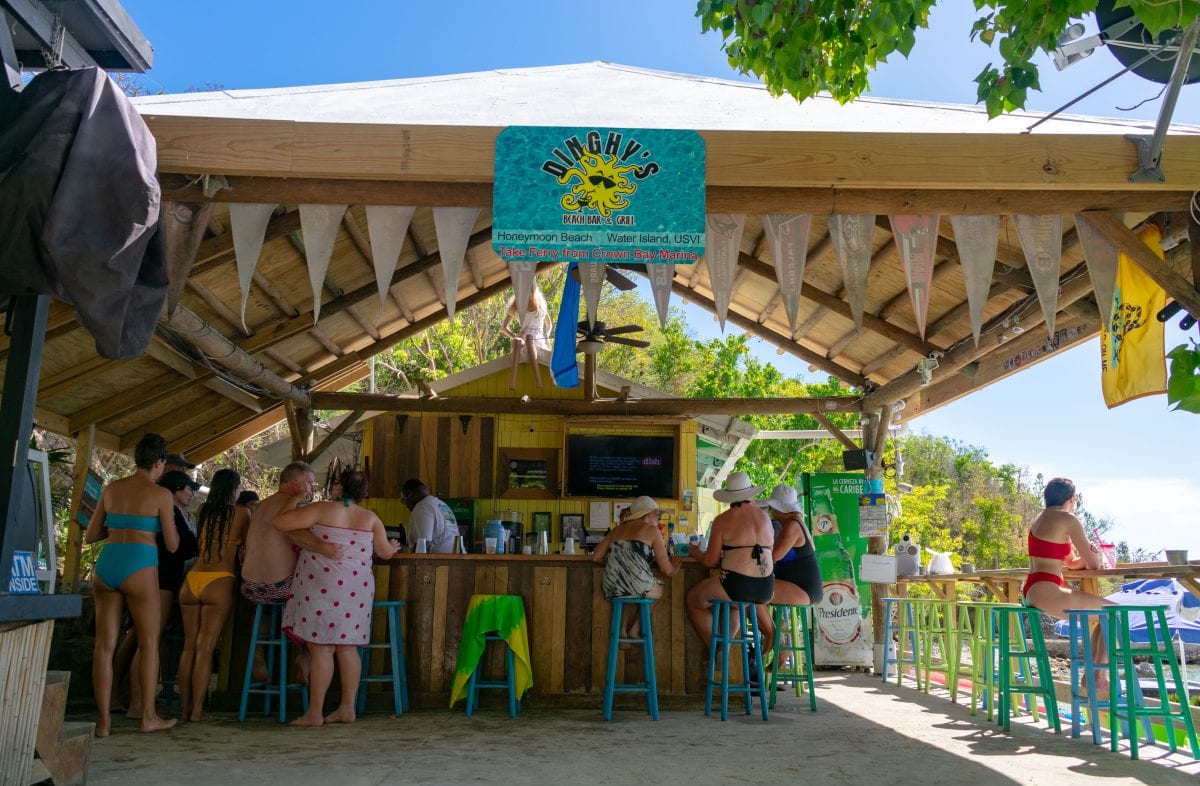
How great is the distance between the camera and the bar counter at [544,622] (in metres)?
6.19

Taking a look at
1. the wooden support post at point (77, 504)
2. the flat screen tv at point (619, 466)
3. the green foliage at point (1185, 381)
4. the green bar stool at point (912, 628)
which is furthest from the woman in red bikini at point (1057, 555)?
the wooden support post at point (77, 504)

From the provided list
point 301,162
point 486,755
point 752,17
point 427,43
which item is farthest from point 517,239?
point 427,43

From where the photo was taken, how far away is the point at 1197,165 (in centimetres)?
443

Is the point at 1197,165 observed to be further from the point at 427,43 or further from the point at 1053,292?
the point at 427,43

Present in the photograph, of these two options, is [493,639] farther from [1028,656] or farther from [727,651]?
[1028,656]

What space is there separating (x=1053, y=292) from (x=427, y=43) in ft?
212

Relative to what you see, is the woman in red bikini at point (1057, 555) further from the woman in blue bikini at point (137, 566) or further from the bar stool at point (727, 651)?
the woman in blue bikini at point (137, 566)

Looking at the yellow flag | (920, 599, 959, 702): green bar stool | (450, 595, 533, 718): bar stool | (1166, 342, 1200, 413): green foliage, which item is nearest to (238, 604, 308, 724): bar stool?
(450, 595, 533, 718): bar stool

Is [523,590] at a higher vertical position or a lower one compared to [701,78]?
lower

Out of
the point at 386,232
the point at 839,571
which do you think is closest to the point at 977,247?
the point at 386,232

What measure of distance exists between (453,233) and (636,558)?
8.19ft

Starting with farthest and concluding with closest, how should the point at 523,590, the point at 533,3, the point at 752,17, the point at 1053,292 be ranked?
the point at 533,3 < the point at 523,590 < the point at 1053,292 < the point at 752,17

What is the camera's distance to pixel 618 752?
4637 mm

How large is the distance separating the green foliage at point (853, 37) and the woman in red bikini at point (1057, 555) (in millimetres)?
2927
